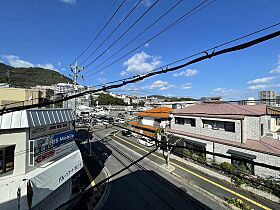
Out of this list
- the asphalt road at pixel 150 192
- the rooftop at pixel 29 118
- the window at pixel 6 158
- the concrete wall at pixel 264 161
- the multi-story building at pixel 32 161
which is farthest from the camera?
the concrete wall at pixel 264 161

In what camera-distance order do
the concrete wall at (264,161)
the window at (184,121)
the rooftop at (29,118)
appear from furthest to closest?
the window at (184,121) < the concrete wall at (264,161) < the rooftop at (29,118)

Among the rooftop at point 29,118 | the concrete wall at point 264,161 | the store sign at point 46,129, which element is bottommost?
the concrete wall at point 264,161

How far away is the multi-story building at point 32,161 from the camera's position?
8242 millimetres

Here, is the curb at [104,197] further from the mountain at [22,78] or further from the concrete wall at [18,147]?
the mountain at [22,78]

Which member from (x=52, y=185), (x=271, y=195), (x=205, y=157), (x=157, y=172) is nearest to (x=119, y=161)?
(x=157, y=172)

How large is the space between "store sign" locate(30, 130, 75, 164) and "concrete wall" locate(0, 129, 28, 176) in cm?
45

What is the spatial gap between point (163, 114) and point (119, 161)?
37.2 ft

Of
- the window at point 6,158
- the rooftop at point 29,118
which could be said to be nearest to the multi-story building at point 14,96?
the rooftop at point 29,118

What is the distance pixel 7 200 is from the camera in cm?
780

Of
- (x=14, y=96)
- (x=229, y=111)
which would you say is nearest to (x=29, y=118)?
(x=14, y=96)

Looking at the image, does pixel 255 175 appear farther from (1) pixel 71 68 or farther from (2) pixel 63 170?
(1) pixel 71 68

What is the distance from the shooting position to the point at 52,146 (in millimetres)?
11305

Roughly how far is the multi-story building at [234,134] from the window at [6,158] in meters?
14.9

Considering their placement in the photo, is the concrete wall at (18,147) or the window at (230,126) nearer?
the concrete wall at (18,147)
